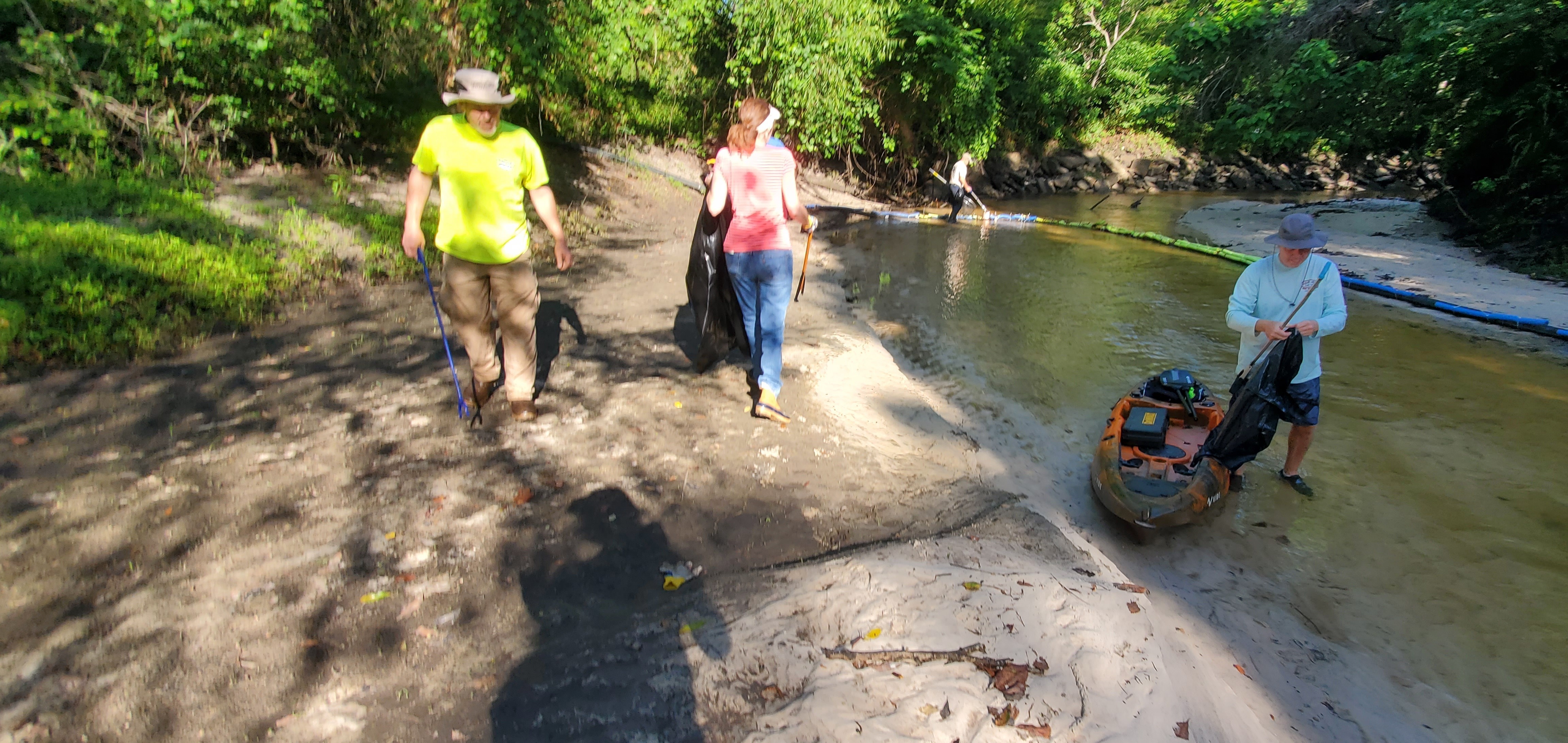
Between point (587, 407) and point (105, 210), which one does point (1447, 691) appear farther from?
point (105, 210)

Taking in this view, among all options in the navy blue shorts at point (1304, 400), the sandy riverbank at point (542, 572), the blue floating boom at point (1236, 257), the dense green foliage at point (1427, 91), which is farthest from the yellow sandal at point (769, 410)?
the dense green foliage at point (1427, 91)

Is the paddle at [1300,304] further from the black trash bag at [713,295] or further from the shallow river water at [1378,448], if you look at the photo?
the black trash bag at [713,295]

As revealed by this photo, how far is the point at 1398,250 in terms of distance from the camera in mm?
13867

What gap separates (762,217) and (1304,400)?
3674mm

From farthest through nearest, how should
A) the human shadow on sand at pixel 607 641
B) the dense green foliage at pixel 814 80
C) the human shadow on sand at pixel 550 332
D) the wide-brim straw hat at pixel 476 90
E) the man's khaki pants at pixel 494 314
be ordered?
the dense green foliage at pixel 814 80 < the human shadow on sand at pixel 550 332 < the man's khaki pants at pixel 494 314 < the wide-brim straw hat at pixel 476 90 < the human shadow on sand at pixel 607 641

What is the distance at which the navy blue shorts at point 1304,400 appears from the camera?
15.6 feet

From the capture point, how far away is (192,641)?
2.83 meters

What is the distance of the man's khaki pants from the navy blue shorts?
15.7 feet

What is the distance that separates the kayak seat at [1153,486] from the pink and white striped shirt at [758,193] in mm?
2739

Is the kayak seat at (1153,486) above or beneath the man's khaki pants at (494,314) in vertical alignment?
beneath

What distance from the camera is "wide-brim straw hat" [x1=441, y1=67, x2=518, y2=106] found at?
390 centimetres

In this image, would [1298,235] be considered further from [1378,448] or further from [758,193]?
[758,193]

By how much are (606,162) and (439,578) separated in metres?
12.6

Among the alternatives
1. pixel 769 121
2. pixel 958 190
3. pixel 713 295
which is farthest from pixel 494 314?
Result: pixel 958 190
